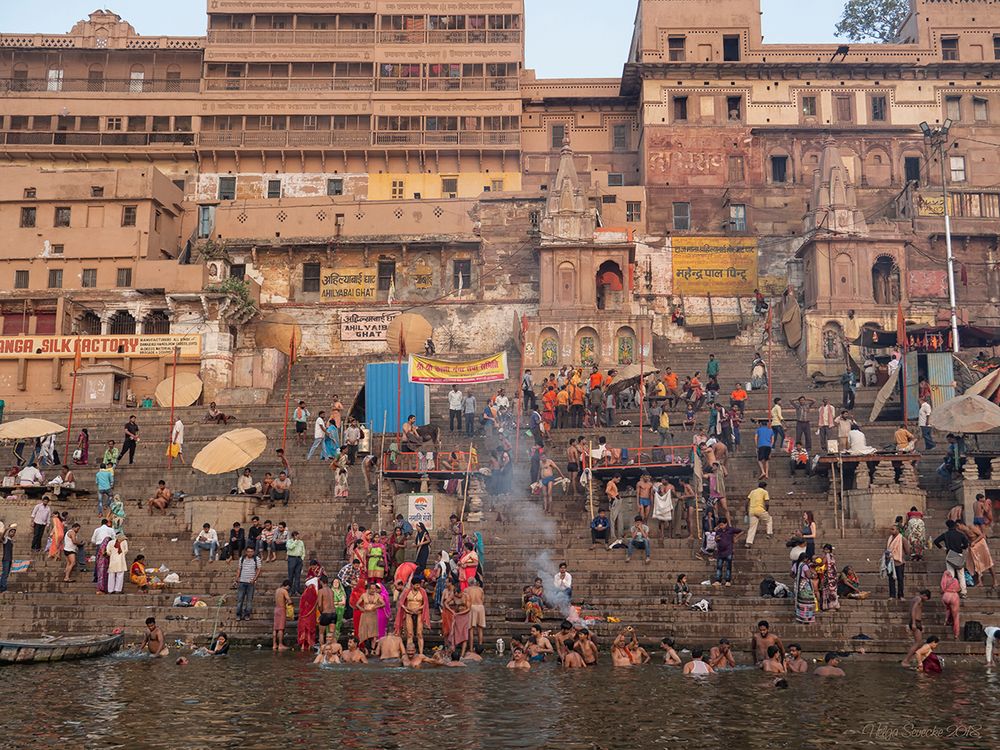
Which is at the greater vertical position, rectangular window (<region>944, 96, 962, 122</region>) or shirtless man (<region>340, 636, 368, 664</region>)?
rectangular window (<region>944, 96, 962, 122</region>)

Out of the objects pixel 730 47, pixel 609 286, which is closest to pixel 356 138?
pixel 609 286

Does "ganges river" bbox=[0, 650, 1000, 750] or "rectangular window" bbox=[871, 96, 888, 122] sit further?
"rectangular window" bbox=[871, 96, 888, 122]

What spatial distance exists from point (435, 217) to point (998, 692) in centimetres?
3101

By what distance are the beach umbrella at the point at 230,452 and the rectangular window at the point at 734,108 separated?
28730 millimetres

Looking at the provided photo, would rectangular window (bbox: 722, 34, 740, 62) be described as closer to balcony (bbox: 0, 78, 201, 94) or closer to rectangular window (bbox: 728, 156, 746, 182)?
rectangular window (bbox: 728, 156, 746, 182)

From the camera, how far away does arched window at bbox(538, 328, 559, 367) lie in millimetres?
34906

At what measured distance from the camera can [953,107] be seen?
148 feet

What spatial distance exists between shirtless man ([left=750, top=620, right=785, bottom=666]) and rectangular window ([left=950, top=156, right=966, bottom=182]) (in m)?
34.4

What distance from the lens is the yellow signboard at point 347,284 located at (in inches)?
1591

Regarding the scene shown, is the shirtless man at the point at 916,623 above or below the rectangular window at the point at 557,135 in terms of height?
below

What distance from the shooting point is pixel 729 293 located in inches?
1567

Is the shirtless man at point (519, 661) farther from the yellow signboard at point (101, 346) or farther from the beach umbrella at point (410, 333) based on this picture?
the yellow signboard at point (101, 346)

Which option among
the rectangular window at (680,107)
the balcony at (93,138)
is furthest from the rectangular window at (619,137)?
the balcony at (93,138)

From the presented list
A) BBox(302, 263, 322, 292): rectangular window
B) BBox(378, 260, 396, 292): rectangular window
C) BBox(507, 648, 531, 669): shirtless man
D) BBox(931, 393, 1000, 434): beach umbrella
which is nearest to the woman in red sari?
BBox(507, 648, 531, 669): shirtless man
